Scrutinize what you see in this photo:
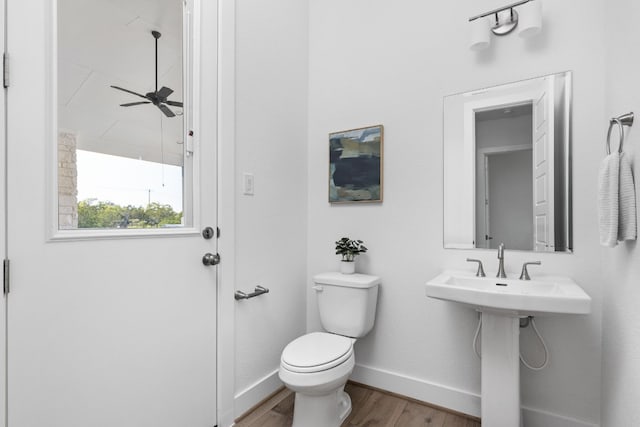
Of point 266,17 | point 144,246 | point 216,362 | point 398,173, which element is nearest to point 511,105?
point 398,173

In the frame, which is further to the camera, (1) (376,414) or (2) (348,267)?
(2) (348,267)

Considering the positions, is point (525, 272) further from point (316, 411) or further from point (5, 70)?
point (5, 70)

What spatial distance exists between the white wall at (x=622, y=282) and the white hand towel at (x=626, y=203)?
26 millimetres

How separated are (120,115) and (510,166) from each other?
1821 millimetres

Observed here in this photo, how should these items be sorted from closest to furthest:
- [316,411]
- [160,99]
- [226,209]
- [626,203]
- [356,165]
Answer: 1. [626,203]
2. [160,99]
3. [316,411]
4. [226,209]
5. [356,165]

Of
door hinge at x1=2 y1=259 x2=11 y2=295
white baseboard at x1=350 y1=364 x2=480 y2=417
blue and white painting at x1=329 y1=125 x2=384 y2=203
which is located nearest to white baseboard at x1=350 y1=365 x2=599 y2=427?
white baseboard at x1=350 y1=364 x2=480 y2=417

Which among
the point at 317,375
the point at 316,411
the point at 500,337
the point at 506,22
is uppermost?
the point at 506,22

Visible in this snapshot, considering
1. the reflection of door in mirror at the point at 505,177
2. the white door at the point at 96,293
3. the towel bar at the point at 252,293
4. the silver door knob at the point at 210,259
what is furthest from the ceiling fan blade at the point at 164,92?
the reflection of door in mirror at the point at 505,177

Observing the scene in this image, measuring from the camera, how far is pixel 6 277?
99cm

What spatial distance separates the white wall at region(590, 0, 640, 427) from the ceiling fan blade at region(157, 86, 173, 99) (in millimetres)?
1759

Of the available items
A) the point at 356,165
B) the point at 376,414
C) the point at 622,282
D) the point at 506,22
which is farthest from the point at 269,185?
the point at 622,282

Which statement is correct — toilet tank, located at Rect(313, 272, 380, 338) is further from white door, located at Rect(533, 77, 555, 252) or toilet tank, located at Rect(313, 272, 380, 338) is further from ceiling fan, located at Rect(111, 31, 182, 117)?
ceiling fan, located at Rect(111, 31, 182, 117)

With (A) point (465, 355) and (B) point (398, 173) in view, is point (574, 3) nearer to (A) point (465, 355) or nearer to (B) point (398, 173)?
(B) point (398, 173)

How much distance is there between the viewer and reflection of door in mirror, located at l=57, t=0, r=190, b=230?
1.15 m
